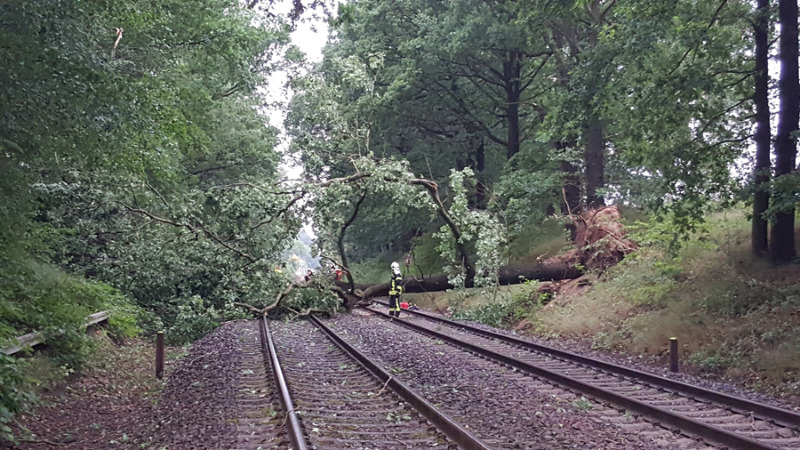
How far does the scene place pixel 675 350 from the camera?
10.7 metres

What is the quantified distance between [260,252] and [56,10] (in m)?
11.5

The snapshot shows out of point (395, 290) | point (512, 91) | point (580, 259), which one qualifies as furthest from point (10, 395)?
point (512, 91)

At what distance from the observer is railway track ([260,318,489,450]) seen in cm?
609

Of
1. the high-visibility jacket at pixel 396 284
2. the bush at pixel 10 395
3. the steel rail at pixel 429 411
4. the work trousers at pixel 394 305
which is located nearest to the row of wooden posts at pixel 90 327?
the bush at pixel 10 395

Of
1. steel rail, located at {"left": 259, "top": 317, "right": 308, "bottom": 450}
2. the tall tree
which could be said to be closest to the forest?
the tall tree

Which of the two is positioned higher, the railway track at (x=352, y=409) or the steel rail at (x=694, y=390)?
the steel rail at (x=694, y=390)

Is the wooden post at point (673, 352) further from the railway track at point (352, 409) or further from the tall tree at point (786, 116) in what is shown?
the railway track at point (352, 409)

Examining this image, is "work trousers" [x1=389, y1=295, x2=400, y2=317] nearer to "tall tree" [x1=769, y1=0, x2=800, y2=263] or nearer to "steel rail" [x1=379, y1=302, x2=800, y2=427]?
"steel rail" [x1=379, y1=302, x2=800, y2=427]

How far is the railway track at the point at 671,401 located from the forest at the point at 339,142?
4123mm

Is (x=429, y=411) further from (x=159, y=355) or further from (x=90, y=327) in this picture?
(x=90, y=327)

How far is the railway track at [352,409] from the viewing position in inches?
240

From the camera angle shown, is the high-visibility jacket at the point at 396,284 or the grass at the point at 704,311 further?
the high-visibility jacket at the point at 396,284

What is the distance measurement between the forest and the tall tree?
32 mm

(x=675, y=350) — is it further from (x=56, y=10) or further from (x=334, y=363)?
(x=56, y=10)
